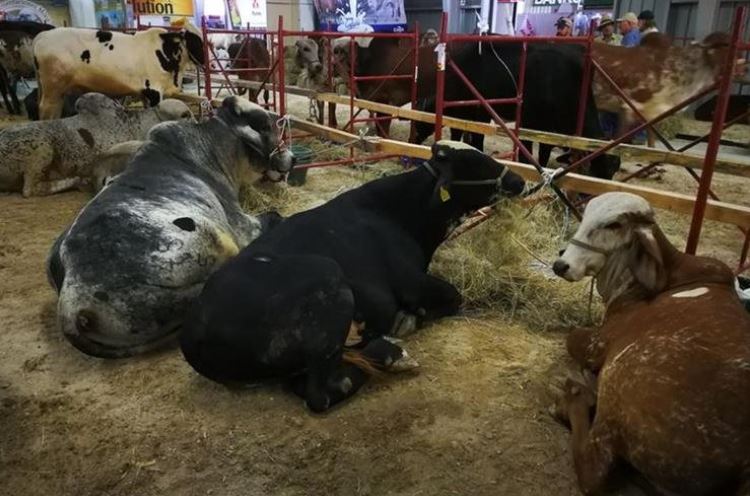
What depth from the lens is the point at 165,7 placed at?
1579 centimetres

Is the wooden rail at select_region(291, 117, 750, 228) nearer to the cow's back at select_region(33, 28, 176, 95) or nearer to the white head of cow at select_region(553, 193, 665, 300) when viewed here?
the white head of cow at select_region(553, 193, 665, 300)

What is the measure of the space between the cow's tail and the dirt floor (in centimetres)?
6

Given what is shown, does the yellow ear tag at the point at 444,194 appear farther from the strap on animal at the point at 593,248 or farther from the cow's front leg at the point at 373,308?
the strap on animal at the point at 593,248

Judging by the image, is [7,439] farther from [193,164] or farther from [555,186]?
[555,186]

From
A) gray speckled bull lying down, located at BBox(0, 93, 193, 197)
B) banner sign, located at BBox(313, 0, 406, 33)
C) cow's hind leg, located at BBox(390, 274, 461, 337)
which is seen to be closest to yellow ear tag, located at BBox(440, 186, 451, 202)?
cow's hind leg, located at BBox(390, 274, 461, 337)

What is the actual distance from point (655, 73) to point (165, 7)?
44.0ft

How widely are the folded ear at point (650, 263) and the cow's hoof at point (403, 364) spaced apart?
1120mm

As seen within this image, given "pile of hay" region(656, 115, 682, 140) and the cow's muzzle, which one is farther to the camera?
"pile of hay" region(656, 115, 682, 140)

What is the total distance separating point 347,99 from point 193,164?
122 inches

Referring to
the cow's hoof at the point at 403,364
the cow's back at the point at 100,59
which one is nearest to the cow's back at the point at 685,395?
the cow's hoof at the point at 403,364

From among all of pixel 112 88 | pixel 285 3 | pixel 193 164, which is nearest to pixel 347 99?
pixel 193 164

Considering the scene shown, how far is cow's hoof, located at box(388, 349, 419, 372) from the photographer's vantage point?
3039mm

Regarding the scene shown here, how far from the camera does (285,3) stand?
65.7 feet

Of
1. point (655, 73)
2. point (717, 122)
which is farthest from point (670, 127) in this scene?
point (717, 122)
